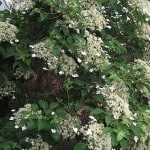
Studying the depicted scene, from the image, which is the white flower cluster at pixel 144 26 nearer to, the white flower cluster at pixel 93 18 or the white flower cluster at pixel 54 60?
the white flower cluster at pixel 93 18

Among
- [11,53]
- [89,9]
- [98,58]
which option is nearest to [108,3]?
[89,9]

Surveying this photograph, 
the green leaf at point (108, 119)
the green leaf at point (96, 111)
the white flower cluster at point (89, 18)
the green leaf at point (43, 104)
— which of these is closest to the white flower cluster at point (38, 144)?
the green leaf at point (43, 104)

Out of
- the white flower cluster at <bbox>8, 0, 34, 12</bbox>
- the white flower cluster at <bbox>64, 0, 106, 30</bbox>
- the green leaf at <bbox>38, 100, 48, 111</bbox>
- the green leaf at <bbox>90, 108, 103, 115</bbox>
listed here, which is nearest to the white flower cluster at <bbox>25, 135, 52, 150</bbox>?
the green leaf at <bbox>38, 100, 48, 111</bbox>

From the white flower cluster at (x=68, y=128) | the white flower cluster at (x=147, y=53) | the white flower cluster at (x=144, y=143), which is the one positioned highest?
the white flower cluster at (x=68, y=128)

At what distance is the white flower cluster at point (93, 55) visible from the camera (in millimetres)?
4430

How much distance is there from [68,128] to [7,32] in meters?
1.05

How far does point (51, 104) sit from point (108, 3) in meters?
Answer: 1.71

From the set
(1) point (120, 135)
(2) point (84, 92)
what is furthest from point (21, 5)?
(1) point (120, 135)

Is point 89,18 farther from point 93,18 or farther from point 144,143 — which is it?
point 144,143

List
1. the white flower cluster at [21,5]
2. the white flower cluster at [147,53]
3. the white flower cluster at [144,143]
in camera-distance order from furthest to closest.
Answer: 1. the white flower cluster at [147,53]
2. the white flower cluster at [144,143]
3. the white flower cluster at [21,5]

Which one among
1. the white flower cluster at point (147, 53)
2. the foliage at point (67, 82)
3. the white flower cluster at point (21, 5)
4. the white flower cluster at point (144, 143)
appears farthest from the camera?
the white flower cluster at point (147, 53)

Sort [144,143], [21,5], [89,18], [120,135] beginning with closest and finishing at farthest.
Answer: [120,135] < [89,18] < [21,5] < [144,143]

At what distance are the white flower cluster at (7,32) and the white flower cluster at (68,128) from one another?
0.90m

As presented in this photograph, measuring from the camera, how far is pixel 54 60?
170 inches
